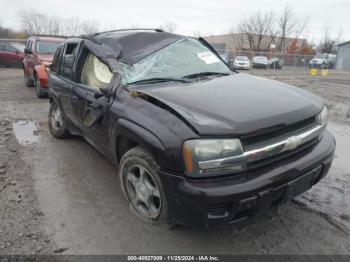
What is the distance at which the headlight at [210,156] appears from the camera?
209 cm

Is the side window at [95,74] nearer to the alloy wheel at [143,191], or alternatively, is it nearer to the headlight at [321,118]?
the alloy wheel at [143,191]

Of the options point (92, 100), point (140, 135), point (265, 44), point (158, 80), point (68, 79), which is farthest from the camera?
point (265, 44)

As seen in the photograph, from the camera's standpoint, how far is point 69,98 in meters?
4.02

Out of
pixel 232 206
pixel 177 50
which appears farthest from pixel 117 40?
pixel 232 206

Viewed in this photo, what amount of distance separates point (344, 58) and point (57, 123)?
50.1 metres

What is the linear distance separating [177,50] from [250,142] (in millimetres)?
1748

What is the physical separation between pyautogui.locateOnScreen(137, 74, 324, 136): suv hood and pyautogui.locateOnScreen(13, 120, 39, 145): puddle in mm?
3239

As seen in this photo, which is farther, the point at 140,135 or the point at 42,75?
the point at 42,75

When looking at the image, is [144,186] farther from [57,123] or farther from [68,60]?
[57,123]

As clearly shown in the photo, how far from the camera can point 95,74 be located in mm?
3525

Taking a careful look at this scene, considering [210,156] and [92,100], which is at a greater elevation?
[92,100]

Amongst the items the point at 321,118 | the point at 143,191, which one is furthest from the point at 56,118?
the point at 321,118

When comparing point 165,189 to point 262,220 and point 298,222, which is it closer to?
point 262,220

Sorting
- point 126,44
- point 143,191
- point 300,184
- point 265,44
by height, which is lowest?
point 143,191
